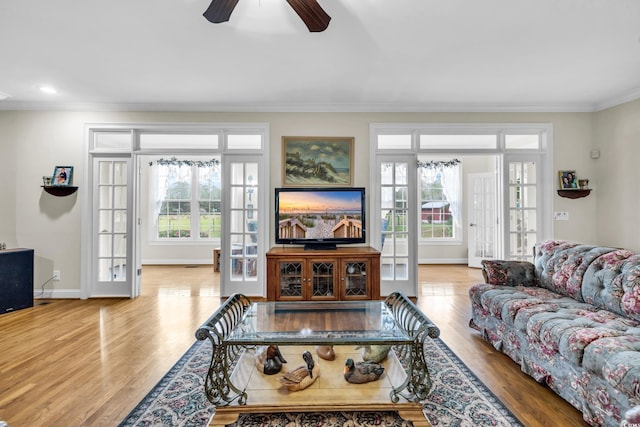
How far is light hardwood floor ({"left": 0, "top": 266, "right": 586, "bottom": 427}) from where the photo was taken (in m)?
1.92

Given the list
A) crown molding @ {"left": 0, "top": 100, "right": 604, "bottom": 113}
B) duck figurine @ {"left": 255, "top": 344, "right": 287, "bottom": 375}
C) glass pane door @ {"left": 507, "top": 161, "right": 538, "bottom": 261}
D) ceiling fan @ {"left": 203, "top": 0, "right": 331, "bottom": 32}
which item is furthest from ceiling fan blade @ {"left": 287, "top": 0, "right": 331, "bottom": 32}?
glass pane door @ {"left": 507, "top": 161, "right": 538, "bottom": 261}

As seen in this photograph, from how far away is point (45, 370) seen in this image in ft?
7.87

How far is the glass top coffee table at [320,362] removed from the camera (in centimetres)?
170

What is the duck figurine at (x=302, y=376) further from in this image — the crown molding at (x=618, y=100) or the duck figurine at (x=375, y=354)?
the crown molding at (x=618, y=100)

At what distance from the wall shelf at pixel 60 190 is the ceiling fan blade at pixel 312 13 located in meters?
3.86

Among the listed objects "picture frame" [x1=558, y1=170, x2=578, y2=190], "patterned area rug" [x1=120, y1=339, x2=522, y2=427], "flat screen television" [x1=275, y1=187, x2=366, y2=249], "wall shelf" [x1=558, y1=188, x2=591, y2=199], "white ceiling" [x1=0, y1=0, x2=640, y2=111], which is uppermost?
"white ceiling" [x1=0, y1=0, x2=640, y2=111]

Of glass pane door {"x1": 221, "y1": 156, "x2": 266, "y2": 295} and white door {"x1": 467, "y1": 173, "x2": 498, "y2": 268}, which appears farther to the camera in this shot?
white door {"x1": 467, "y1": 173, "x2": 498, "y2": 268}

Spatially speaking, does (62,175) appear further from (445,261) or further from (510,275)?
(445,261)

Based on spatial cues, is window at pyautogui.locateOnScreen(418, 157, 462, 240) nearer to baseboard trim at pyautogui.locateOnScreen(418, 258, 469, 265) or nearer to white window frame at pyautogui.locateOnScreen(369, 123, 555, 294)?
baseboard trim at pyautogui.locateOnScreen(418, 258, 469, 265)

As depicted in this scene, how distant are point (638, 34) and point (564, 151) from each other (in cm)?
194

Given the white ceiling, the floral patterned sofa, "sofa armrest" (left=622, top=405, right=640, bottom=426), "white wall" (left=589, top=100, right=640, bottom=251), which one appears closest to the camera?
"sofa armrest" (left=622, top=405, right=640, bottom=426)

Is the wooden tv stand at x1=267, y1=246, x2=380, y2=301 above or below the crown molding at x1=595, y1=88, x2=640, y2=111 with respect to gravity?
below

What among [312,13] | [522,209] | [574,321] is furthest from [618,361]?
[522,209]

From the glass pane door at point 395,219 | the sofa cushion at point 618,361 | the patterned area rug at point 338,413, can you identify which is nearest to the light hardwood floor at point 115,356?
the patterned area rug at point 338,413
